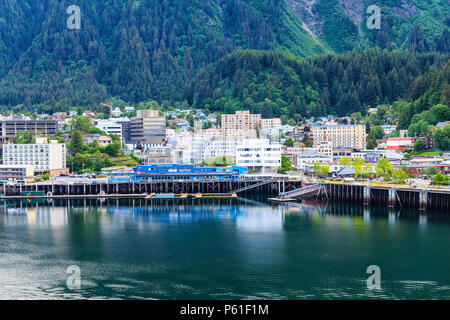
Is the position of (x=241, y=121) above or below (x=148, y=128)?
above

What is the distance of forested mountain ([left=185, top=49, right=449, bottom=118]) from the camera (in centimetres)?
14212

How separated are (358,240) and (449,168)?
107 ft

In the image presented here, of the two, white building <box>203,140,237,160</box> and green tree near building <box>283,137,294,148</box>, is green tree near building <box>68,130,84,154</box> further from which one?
green tree near building <box>283,137,294,148</box>

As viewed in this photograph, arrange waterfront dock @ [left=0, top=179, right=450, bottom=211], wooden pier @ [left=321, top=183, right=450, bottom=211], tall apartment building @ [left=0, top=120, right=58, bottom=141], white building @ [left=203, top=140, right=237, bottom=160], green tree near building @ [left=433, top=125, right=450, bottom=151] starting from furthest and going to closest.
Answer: tall apartment building @ [left=0, top=120, right=58, bottom=141], white building @ [left=203, top=140, right=237, bottom=160], green tree near building @ [left=433, top=125, right=450, bottom=151], waterfront dock @ [left=0, top=179, right=450, bottom=211], wooden pier @ [left=321, top=183, right=450, bottom=211]

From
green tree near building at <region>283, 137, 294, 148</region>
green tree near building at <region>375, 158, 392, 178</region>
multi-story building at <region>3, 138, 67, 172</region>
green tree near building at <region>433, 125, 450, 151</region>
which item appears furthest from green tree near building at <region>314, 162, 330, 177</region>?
multi-story building at <region>3, 138, 67, 172</region>

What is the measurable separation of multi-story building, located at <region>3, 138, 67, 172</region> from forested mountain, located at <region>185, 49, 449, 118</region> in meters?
54.8

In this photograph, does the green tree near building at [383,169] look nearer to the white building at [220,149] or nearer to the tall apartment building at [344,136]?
the white building at [220,149]

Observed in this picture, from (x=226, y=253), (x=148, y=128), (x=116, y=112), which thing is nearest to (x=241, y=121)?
(x=148, y=128)

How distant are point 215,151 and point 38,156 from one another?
986 inches

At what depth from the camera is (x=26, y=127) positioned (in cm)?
11900

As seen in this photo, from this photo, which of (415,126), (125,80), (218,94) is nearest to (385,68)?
(218,94)

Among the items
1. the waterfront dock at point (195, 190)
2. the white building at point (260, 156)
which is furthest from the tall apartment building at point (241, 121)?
the waterfront dock at point (195, 190)

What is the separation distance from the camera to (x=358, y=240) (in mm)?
46031

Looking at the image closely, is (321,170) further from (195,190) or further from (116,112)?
(116,112)
